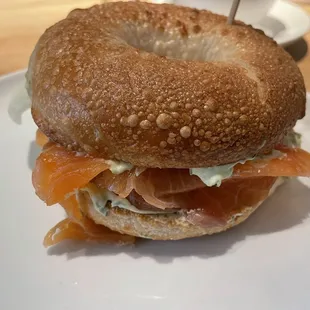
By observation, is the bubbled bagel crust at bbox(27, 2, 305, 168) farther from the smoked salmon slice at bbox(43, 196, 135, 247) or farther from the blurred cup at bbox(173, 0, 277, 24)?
the blurred cup at bbox(173, 0, 277, 24)

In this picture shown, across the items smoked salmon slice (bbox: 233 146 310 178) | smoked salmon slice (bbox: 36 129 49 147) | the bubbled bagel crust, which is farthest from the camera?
smoked salmon slice (bbox: 36 129 49 147)

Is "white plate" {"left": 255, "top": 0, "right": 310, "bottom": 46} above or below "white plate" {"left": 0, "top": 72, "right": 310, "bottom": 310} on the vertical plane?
above

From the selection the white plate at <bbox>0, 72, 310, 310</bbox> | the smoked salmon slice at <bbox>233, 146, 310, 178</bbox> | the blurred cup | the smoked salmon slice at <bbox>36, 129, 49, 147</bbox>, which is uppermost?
the blurred cup

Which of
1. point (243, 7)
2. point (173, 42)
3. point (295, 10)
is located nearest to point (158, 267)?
point (173, 42)

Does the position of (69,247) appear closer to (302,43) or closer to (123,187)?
(123,187)

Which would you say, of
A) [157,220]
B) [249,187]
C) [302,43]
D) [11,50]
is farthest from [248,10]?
[157,220]

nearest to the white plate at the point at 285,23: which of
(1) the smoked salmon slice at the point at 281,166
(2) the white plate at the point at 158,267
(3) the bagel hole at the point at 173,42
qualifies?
(3) the bagel hole at the point at 173,42

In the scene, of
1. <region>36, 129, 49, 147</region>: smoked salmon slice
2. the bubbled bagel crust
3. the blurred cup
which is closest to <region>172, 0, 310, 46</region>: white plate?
the blurred cup

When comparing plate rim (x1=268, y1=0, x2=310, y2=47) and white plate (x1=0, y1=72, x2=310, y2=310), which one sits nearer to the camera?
white plate (x1=0, y1=72, x2=310, y2=310)
